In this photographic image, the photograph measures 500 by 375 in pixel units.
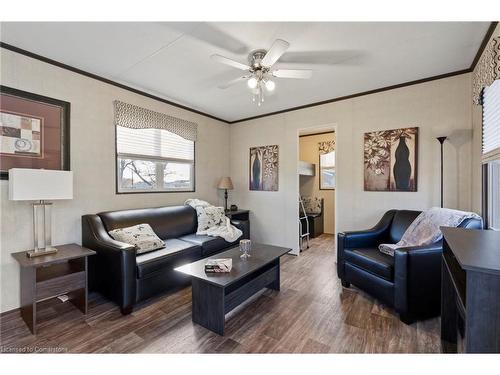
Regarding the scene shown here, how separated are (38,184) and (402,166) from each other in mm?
3936

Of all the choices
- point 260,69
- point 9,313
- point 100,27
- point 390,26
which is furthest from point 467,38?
point 9,313

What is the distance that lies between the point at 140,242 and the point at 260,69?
2165mm

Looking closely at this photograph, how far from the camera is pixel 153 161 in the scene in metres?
3.43

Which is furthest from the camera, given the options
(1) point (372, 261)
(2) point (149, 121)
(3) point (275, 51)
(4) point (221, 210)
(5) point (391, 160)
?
(4) point (221, 210)

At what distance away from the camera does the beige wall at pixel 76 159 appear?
2125mm

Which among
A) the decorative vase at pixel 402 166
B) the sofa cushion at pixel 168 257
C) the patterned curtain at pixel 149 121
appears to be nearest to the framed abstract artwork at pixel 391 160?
the decorative vase at pixel 402 166

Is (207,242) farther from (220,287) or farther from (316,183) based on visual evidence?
(316,183)

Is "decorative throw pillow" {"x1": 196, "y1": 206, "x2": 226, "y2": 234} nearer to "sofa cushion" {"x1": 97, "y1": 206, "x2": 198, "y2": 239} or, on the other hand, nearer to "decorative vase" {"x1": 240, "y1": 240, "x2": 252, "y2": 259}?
"sofa cushion" {"x1": 97, "y1": 206, "x2": 198, "y2": 239}

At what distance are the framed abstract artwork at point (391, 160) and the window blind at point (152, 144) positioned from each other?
2.82 m

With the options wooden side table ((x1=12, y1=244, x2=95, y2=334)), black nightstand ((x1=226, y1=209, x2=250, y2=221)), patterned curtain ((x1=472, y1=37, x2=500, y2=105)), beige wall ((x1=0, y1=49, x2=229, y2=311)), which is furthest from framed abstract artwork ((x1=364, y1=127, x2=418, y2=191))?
wooden side table ((x1=12, y1=244, x2=95, y2=334))

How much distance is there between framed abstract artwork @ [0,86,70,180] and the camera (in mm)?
2104

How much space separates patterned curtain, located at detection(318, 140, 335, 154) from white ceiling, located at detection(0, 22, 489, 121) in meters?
2.32

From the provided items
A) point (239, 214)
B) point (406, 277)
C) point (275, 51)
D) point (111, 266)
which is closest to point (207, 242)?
point (111, 266)
